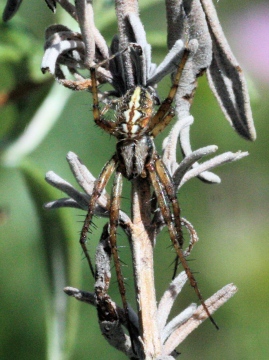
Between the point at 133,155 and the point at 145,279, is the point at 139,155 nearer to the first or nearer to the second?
the point at 133,155

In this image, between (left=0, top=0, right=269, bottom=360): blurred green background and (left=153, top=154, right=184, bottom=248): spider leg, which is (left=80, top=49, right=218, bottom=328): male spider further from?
(left=0, top=0, right=269, bottom=360): blurred green background

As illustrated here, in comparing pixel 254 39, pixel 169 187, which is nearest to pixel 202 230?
pixel 254 39

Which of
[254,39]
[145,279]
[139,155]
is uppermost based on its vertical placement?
[254,39]

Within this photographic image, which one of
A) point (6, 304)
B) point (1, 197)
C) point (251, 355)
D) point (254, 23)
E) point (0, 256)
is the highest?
point (254, 23)

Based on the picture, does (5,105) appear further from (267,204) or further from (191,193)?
(267,204)

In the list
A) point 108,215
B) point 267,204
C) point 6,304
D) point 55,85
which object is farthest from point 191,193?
point 108,215

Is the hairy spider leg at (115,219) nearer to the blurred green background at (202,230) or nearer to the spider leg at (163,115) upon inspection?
the spider leg at (163,115)
